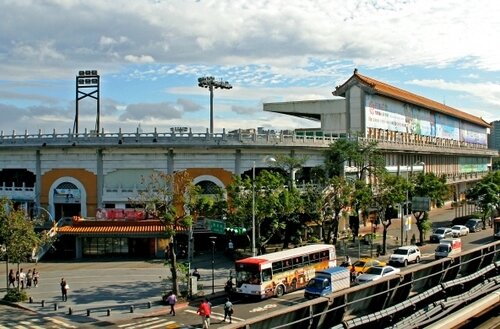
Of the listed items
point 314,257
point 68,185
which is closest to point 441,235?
point 314,257

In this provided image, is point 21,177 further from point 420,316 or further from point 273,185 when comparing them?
point 420,316

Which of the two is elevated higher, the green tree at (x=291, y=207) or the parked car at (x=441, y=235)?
the green tree at (x=291, y=207)

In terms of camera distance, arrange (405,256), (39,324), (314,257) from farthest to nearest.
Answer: (405,256) < (314,257) < (39,324)

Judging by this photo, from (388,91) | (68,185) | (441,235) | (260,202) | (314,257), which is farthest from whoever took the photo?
(388,91)

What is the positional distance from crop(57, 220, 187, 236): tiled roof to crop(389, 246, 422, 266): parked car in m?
20.0

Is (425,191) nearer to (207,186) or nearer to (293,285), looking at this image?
(207,186)

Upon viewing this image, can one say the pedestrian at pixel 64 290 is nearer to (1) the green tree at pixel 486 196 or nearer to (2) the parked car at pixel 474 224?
(2) the parked car at pixel 474 224

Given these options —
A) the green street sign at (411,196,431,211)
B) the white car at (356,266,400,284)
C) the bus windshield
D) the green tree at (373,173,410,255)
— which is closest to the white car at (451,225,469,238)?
the green street sign at (411,196,431,211)

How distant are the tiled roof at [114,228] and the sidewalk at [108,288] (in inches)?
103

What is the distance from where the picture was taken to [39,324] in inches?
1212

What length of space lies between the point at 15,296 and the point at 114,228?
1454cm

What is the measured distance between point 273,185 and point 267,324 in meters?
33.7

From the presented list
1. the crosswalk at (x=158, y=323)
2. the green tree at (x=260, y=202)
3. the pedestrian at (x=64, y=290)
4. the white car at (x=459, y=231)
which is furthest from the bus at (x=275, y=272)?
the white car at (x=459, y=231)

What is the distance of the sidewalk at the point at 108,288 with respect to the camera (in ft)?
108
